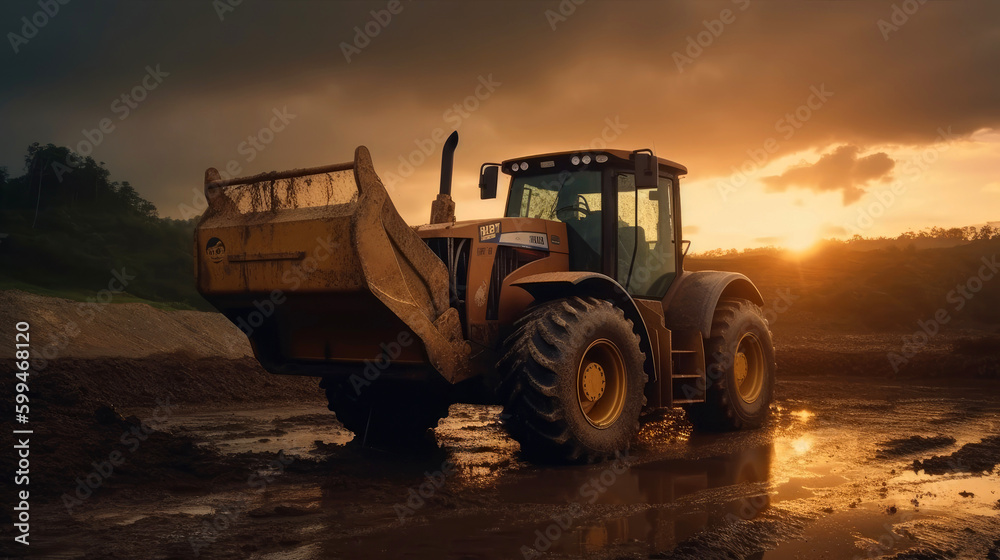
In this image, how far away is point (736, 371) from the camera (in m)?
9.06

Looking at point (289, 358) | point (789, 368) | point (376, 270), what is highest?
point (376, 270)

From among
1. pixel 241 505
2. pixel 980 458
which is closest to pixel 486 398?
pixel 241 505

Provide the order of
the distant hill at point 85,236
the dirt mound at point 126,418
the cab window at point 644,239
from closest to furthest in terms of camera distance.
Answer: the dirt mound at point 126,418, the cab window at point 644,239, the distant hill at point 85,236

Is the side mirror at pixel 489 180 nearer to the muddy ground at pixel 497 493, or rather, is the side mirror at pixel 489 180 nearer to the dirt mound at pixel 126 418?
the muddy ground at pixel 497 493

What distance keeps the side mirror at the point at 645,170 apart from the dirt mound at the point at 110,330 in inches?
433

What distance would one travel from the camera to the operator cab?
24.7ft

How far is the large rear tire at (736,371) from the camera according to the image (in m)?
8.39

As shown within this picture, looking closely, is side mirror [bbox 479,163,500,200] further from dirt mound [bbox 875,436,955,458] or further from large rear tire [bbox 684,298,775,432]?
dirt mound [bbox 875,436,955,458]

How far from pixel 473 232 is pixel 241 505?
2.88 meters

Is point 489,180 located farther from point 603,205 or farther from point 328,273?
point 328,273

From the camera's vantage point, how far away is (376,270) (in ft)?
18.3

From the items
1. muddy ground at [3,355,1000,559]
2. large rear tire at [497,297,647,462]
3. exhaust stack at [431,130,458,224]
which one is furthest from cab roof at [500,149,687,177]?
muddy ground at [3,355,1000,559]

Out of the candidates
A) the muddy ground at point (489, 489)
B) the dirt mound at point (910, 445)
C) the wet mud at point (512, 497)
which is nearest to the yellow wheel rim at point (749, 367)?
the muddy ground at point (489, 489)

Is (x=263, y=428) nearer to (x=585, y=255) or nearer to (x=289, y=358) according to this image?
(x=289, y=358)
